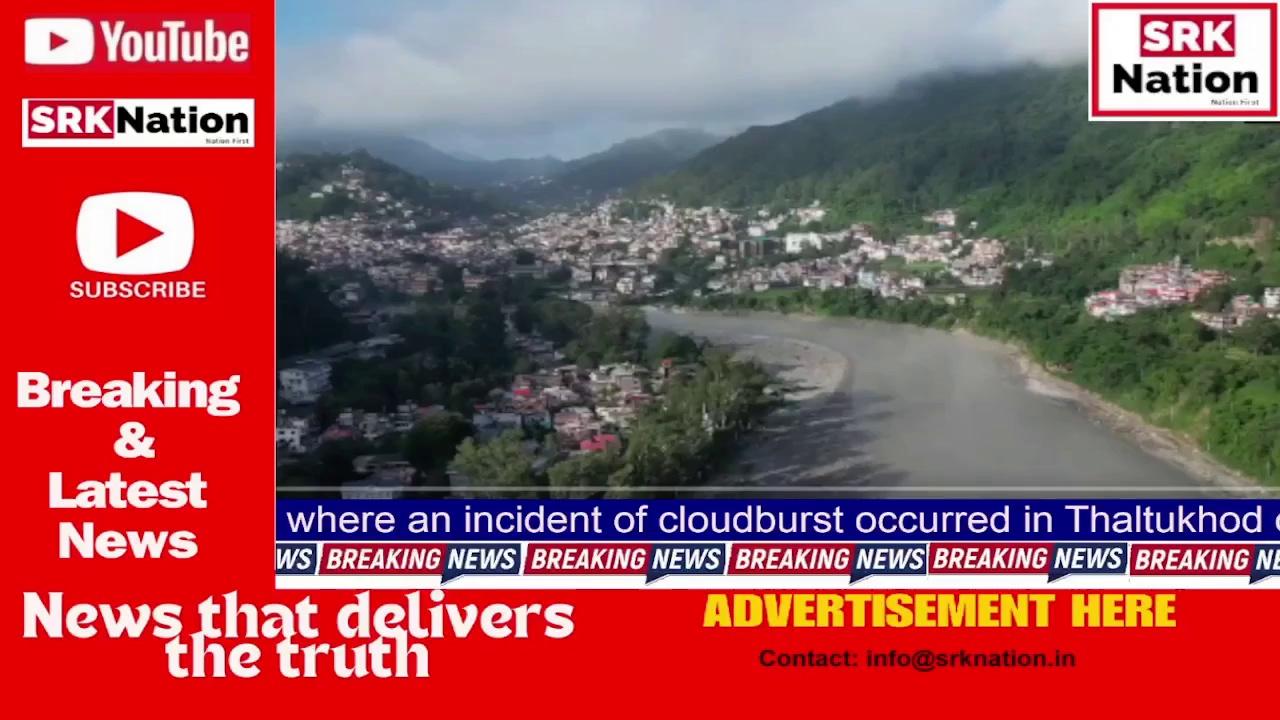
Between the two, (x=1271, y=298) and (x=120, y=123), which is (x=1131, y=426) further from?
(x=120, y=123)

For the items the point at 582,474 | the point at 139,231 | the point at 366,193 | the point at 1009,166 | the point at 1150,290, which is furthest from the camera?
the point at 366,193

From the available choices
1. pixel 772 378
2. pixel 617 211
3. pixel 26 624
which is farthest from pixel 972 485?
pixel 26 624

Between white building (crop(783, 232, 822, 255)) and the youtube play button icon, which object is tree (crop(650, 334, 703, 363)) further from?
the youtube play button icon

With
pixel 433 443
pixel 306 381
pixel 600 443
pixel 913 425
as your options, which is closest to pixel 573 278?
pixel 600 443

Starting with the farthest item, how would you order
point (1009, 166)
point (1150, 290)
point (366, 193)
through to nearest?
point (366, 193)
point (1009, 166)
point (1150, 290)

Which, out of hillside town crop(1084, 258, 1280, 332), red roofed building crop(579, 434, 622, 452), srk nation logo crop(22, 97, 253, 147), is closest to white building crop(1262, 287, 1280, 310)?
hillside town crop(1084, 258, 1280, 332)

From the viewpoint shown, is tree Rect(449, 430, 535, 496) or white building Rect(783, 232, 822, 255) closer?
tree Rect(449, 430, 535, 496)

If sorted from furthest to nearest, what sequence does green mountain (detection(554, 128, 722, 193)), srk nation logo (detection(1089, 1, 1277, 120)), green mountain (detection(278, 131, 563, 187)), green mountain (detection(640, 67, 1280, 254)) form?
green mountain (detection(554, 128, 722, 193)) → green mountain (detection(278, 131, 563, 187)) → green mountain (detection(640, 67, 1280, 254)) → srk nation logo (detection(1089, 1, 1277, 120))

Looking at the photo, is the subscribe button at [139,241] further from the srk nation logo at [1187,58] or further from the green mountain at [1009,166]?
the srk nation logo at [1187,58]
